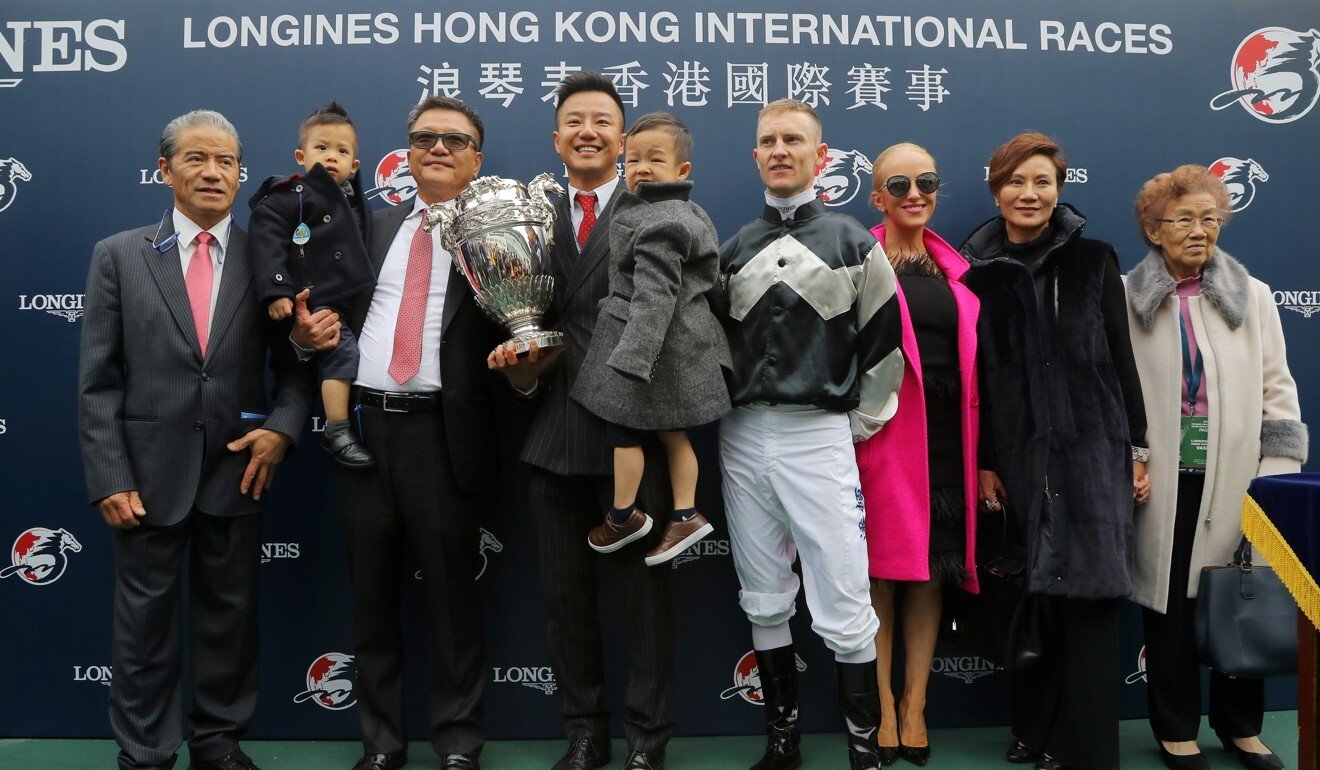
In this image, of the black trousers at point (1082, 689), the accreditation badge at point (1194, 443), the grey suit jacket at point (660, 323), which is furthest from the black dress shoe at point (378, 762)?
the accreditation badge at point (1194, 443)

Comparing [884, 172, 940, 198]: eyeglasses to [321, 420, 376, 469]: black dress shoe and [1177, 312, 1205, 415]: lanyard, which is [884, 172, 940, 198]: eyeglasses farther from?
[321, 420, 376, 469]: black dress shoe

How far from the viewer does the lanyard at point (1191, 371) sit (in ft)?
10.9

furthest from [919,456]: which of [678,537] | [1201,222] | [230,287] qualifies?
[230,287]

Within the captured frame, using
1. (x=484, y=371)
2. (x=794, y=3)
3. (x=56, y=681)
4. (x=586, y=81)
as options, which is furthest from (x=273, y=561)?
(x=794, y=3)

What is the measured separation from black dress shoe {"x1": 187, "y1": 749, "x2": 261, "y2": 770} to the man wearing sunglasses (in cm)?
39

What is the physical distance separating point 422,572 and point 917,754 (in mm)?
1887

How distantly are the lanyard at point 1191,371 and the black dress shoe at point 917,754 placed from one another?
5.12 ft

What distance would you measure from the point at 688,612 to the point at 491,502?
3.00 feet

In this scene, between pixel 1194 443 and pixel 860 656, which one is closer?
pixel 860 656

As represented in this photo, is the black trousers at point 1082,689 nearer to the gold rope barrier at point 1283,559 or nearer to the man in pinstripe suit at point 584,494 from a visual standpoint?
the gold rope barrier at point 1283,559

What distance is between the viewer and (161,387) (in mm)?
3086

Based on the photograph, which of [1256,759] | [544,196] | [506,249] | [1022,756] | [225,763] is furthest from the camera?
[1022,756]

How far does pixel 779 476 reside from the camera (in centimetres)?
304

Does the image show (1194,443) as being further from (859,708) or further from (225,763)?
(225,763)
